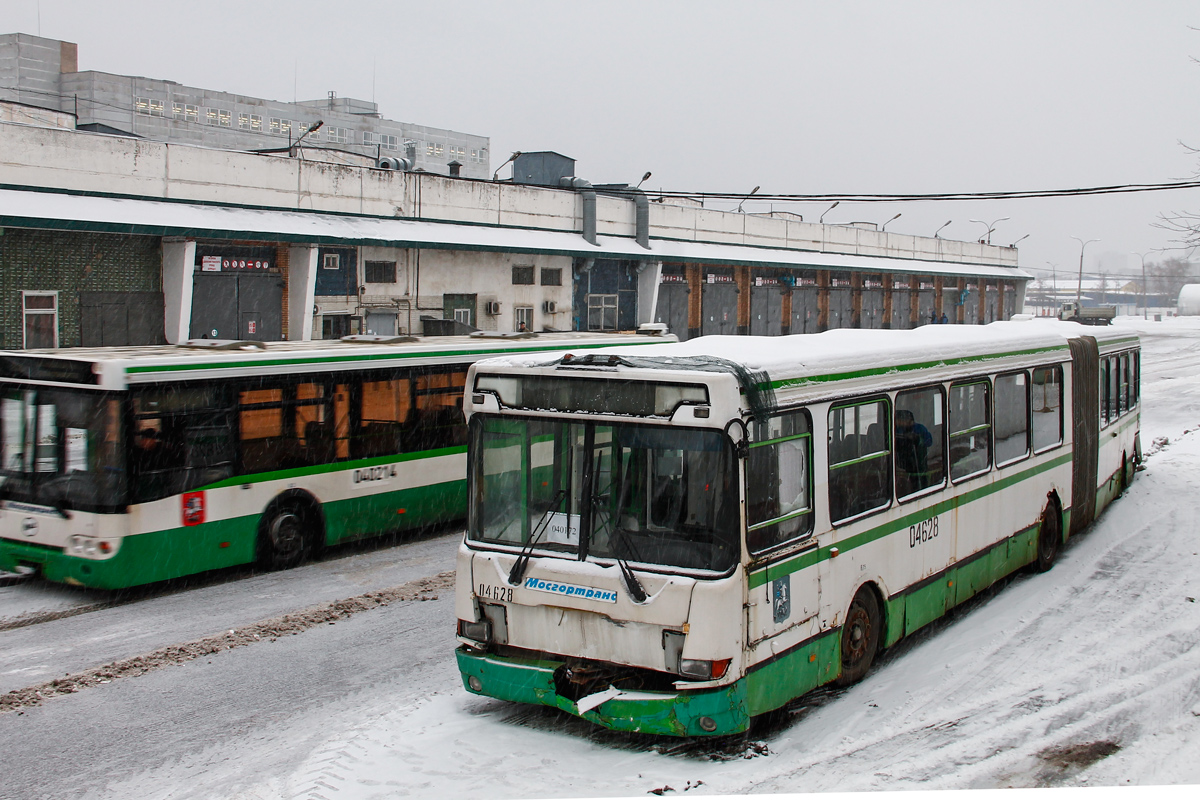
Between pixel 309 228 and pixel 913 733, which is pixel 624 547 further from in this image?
pixel 309 228

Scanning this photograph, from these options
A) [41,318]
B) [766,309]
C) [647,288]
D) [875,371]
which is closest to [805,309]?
[766,309]

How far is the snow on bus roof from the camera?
711 cm

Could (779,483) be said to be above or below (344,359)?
below

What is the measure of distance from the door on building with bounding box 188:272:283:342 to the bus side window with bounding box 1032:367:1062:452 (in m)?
19.5

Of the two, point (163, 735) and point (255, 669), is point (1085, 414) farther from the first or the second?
point (163, 735)

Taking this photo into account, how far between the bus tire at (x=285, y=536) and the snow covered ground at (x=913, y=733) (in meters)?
3.95

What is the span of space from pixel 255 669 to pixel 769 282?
137 feet

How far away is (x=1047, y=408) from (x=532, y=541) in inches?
275

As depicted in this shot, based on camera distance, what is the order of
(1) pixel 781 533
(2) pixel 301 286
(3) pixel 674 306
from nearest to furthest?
(1) pixel 781 533, (2) pixel 301 286, (3) pixel 674 306

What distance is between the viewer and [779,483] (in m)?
6.87

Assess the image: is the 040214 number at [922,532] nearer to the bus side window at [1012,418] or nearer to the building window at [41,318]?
the bus side window at [1012,418]

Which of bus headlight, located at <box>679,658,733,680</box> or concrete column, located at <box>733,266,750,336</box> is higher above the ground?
concrete column, located at <box>733,266,750,336</box>

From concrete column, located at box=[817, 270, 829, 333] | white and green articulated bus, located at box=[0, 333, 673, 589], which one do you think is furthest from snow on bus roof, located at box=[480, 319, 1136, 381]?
concrete column, located at box=[817, 270, 829, 333]

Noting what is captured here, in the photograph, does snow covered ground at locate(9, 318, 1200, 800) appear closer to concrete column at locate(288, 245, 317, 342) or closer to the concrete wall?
the concrete wall
